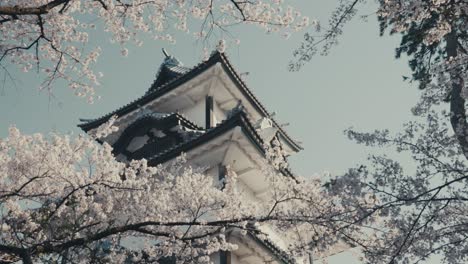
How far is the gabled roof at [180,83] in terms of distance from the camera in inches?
628

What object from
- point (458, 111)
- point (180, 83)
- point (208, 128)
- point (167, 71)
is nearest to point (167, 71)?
point (167, 71)

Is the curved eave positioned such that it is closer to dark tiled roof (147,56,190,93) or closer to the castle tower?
the castle tower

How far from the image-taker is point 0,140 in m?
9.30

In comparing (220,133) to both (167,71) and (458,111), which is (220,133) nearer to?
(167,71)

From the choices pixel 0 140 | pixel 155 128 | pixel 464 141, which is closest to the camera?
pixel 464 141

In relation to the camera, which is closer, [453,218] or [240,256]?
[453,218]

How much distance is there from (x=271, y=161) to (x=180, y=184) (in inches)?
83.3

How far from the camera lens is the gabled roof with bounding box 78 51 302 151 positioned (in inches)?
628

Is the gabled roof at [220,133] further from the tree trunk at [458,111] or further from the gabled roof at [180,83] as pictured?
the tree trunk at [458,111]

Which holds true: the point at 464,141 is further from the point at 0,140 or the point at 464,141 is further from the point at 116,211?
the point at 0,140

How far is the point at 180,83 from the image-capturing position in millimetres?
16594

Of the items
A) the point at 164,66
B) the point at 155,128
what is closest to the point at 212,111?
the point at 155,128

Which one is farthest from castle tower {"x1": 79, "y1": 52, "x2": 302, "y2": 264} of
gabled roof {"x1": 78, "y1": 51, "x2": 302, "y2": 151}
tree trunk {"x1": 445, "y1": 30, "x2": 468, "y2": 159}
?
tree trunk {"x1": 445, "y1": 30, "x2": 468, "y2": 159}

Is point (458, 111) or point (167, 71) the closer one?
point (458, 111)
